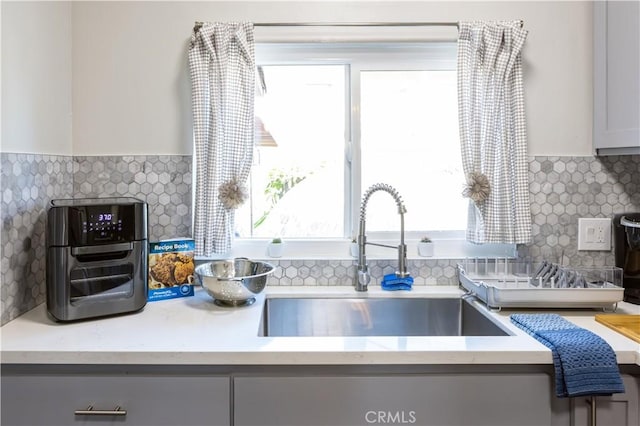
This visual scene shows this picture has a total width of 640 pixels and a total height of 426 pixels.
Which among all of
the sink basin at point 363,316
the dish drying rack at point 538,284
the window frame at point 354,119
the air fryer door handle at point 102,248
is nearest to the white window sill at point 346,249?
the window frame at point 354,119

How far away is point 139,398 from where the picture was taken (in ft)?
3.84

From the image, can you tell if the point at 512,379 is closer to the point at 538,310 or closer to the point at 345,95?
the point at 538,310

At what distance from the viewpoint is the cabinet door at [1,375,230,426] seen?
117 centimetres

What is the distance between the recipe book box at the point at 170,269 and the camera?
162cm

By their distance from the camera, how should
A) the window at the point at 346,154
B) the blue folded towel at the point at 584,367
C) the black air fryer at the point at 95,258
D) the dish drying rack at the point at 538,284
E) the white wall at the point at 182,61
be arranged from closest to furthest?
the blue folded towel at the point at 584,367
the black air fryer at the point at 95,258
the dish drying rack at the point at 538,284
the white wall at the point at 182,61
the window at the point at 346,154

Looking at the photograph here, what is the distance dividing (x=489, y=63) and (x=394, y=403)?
1.23 metres

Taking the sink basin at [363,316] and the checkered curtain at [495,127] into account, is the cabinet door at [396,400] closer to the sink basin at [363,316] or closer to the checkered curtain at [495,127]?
the sink basin at [363,316]

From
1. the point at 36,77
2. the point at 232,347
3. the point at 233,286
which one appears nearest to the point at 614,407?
the point at 232,347

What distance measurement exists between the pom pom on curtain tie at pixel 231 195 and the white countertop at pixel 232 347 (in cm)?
49

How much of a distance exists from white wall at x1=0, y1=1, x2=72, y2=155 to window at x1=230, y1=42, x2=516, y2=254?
71cm

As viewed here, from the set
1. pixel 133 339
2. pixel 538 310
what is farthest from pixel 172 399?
pixel 538 310

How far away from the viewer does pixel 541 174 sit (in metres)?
1.82

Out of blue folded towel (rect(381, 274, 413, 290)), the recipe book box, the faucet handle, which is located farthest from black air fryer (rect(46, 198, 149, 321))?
blue folded towel (rect(381, 274, 413, 290))

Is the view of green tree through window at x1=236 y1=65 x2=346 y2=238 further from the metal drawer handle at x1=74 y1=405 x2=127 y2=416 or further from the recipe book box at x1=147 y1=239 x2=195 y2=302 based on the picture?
the metal drawer handle at x1=74 y1=405 x2=127 y2=416
